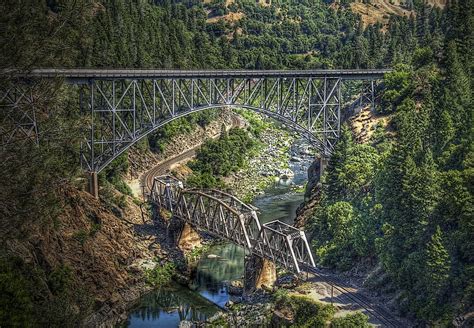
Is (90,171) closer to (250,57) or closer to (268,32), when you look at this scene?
(250,57)

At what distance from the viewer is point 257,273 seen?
51.7m

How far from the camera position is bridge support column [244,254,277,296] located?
169 ft

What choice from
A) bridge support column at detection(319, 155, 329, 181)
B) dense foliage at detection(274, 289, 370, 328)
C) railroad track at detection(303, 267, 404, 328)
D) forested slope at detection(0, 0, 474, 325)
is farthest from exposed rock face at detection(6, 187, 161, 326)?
bridge support column at detection(319, 155, 329, 181)

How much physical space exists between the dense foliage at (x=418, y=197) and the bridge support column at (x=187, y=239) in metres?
11.4

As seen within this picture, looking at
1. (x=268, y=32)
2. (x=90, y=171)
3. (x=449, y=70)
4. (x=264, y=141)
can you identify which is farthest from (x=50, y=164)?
A: (x=268, y=32)

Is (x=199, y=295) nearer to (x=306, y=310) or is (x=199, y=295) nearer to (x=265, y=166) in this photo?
(x=306, y=310)

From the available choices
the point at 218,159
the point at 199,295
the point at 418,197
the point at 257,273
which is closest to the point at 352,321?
the point at 418,197

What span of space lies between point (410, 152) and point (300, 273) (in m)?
12.0

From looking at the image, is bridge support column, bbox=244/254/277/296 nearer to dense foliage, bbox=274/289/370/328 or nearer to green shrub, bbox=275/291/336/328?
dense foliage, bbox=274/289/370/328

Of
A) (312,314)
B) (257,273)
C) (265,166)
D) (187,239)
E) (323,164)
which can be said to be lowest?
(265,166)

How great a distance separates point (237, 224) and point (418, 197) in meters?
15.3

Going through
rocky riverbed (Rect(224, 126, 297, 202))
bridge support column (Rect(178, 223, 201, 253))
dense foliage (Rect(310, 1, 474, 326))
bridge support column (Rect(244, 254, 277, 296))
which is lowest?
rocky riverbed (Rect(224, 126, 297, 202))

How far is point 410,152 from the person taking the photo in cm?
4881

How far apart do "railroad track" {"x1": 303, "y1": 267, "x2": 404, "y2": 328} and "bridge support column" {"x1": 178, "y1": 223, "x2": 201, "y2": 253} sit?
15391 mm
